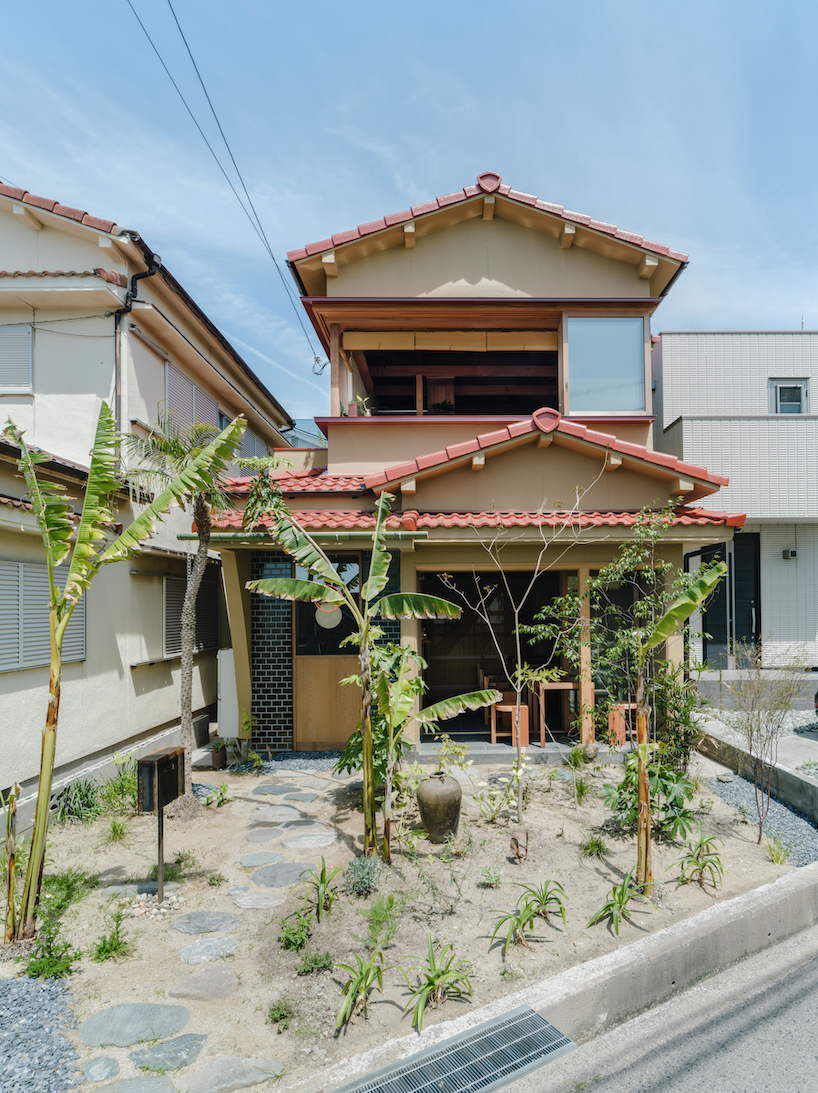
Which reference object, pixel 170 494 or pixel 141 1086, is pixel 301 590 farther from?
pixel 141 1086

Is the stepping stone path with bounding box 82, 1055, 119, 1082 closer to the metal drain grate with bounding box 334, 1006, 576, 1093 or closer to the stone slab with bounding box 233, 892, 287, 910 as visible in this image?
the metal drain grate with bounding box 334, 1006, 576, 1093

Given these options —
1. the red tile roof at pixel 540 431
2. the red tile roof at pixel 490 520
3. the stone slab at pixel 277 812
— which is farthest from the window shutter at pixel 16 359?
the stone slab at pixel 277 812

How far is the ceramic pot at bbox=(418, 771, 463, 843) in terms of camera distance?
21.9 ft

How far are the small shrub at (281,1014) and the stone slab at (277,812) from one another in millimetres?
3638

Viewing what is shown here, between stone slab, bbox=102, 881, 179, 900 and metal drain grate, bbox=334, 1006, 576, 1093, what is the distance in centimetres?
321

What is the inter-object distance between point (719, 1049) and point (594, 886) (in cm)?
183

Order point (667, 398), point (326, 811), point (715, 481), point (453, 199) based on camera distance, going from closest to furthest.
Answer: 1. point (326, 811)
2. point (715, 481)
3. point (453, 199)
4. point (667, 398)

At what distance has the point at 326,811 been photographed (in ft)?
26.0

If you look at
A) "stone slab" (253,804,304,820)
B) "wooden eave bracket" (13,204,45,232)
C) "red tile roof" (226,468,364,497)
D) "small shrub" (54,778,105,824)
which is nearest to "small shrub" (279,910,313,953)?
"stone slab" (253,804,304,820)

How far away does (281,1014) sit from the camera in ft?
13.3

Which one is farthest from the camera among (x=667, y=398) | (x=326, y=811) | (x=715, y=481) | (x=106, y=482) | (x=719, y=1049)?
(x=667, y=398)

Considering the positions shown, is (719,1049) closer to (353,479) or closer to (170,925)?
(170,925)

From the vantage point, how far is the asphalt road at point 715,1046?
3711 millimetres

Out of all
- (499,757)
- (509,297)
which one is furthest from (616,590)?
(509,297)
